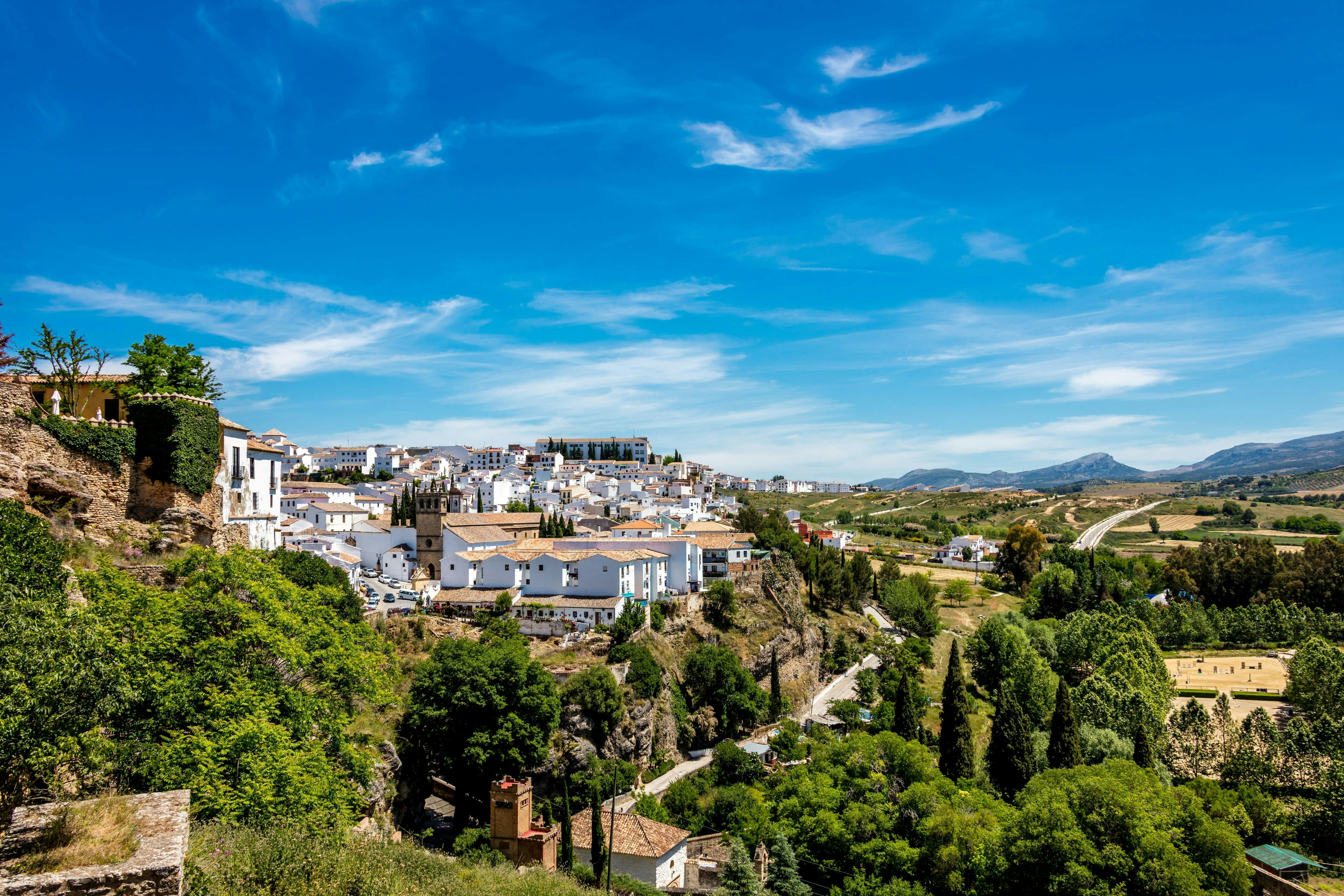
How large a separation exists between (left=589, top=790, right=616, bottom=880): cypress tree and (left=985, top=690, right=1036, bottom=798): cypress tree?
20507 millimetres

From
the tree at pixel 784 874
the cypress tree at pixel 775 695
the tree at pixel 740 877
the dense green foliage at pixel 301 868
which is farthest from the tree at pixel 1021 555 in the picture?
the dense green foliage at pixel 301 868

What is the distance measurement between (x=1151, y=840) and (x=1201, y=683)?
3995 centimetres

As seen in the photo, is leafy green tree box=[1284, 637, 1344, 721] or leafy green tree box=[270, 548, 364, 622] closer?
leafy green tree box=[270, 548, 364, 622]

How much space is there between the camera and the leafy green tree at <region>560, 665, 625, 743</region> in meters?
34.5

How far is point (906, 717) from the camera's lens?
139ft

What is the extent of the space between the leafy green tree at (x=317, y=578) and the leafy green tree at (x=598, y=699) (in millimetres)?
9911

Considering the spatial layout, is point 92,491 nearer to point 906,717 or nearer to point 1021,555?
point 906,717

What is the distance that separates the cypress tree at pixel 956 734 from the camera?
123 feet

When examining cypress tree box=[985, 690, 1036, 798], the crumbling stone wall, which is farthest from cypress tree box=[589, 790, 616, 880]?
cypress tree box=[985, 690, 1036, 798]

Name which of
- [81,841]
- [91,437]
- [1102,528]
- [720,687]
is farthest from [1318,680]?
[1102,528]

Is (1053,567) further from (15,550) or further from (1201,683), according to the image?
(15,550)

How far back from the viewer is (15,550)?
14.9 m

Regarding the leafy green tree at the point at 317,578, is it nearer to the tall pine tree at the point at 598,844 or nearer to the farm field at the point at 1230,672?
the tall pine tree at the point at 598,844

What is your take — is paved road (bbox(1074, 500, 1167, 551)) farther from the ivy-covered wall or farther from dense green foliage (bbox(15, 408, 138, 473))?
dense green foliage (bbox(15, 408, 138, 473))
